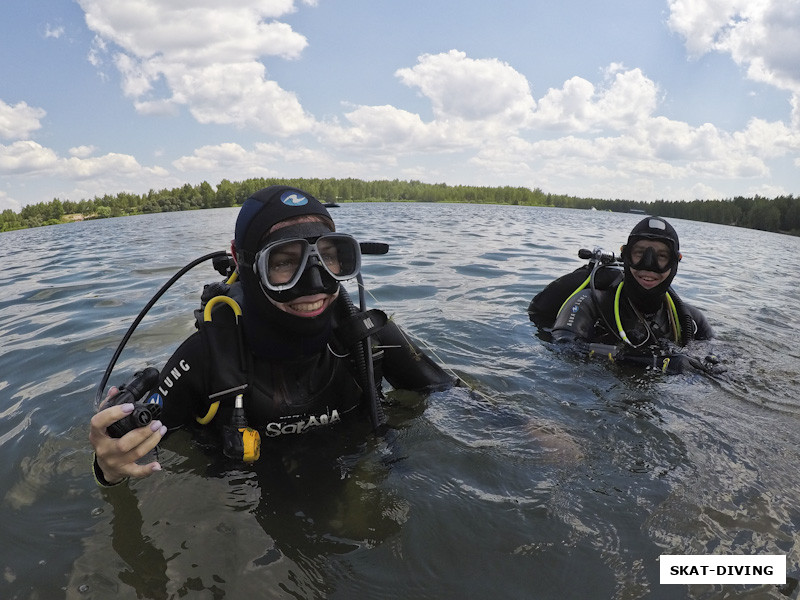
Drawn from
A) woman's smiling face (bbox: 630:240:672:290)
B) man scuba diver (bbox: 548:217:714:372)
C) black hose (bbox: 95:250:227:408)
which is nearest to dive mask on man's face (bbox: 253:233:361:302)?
black hose (bbox: 95:250:227:408)

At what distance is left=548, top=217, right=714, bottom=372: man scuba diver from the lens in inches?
193

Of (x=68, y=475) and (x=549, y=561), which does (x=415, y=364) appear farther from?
(x=68, y=475)

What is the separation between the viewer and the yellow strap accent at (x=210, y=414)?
258cm

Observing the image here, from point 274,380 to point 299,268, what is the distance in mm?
798

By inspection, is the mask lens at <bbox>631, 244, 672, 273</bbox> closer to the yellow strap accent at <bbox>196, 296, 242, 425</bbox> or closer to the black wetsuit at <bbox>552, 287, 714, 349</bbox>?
the black wetsuit at <bbox>552, 287, 714, 349</bbox>

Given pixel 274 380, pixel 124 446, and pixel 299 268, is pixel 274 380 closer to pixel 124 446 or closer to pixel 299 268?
pixel 299 268

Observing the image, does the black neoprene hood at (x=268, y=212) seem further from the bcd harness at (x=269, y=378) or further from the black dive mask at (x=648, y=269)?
the black dive mask at (x=648, y=269)

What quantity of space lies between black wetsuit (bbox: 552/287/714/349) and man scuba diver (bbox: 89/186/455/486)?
3220mm

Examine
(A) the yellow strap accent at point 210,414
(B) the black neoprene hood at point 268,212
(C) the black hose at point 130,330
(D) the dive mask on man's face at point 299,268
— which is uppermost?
(B) the black neoprene hood at point 268,212

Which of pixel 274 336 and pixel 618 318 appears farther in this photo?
pixel 618 318

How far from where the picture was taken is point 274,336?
100 inches

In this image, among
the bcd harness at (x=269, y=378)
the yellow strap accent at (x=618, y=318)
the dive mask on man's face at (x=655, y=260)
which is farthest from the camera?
the yellow strap accent at (x=618, y=318)

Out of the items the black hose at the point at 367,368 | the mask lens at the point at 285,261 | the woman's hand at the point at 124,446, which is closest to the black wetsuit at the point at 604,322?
the black hose at the point at 367,368

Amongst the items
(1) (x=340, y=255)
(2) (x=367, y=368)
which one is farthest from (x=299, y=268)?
(2) (x=367, y=368)
